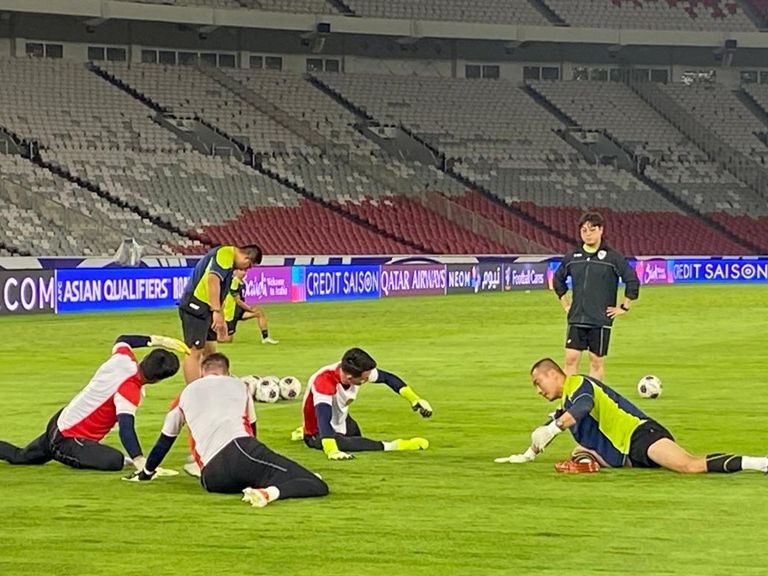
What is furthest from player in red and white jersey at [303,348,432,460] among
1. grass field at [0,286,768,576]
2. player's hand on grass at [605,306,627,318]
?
player's hand on grass at [605,306,627,318]

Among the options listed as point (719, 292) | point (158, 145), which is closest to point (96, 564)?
point (719, 292)

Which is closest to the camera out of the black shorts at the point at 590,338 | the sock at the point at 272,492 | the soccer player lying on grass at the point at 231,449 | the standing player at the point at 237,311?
the sock at the point at 272,492

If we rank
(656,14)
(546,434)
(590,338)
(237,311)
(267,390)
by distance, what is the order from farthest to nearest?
(656,14), (237,311), (267,390), (590,338), (546,434)

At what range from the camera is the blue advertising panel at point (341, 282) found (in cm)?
4966

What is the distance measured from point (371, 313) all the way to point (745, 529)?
31.7m

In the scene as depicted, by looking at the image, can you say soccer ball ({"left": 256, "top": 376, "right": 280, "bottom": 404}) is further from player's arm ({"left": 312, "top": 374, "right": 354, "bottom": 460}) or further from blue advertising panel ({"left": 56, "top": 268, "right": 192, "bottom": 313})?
blue advertising panel ({"left": 56, "top": 268, "right": 192, "bottom": 313})

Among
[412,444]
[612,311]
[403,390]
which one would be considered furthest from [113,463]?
[612,311]

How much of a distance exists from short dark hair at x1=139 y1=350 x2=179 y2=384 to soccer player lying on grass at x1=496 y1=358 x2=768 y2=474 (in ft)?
9.52

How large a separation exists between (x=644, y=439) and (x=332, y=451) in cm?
284

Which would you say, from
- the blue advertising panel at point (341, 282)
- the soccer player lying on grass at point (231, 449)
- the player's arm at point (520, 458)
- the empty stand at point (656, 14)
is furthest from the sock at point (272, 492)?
the empty stand at point (656, 14)

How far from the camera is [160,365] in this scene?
44.2 feet

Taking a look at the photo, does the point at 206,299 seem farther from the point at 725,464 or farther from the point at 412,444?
the point at 725,464

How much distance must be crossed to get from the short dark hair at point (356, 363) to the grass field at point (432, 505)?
841 mm

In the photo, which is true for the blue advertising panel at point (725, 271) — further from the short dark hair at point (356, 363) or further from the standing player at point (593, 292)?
the short dark hair at point (356, 363)
